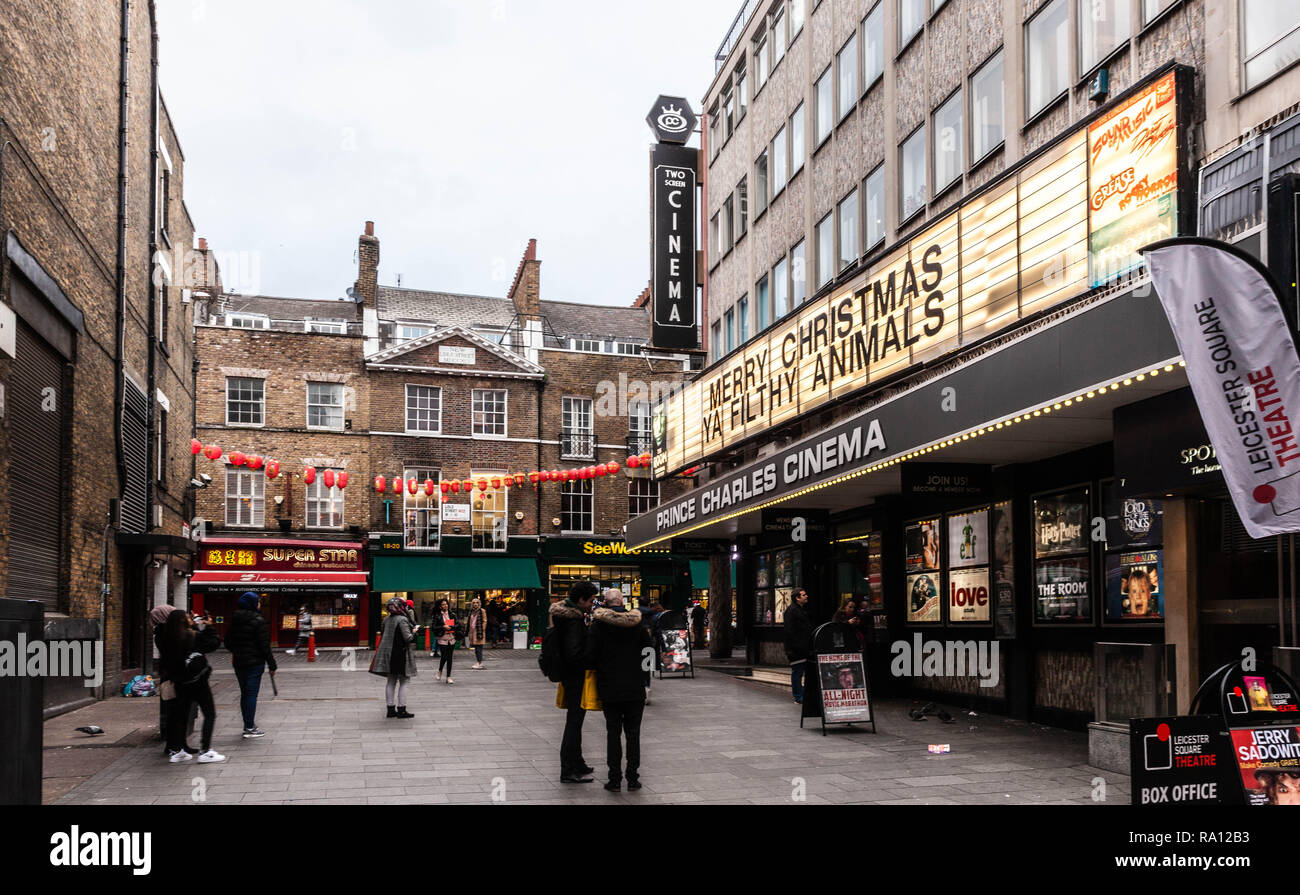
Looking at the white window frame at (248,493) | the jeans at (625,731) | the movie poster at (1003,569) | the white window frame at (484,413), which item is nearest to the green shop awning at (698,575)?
the white window frame at (484,413)

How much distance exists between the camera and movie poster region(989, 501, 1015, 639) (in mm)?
14188

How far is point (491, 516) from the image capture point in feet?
129

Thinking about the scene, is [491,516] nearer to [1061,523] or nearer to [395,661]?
[395,661]

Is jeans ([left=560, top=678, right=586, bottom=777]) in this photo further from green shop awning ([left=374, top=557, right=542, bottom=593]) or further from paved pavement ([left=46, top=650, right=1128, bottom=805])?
green shop awning ([left=374, top=557, right=542, bottom=593])

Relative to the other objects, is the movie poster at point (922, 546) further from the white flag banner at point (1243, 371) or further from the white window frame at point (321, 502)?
the white window frame at point (321, 502)

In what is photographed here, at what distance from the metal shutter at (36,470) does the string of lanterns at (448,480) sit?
18.5 m

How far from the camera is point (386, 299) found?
165 ft

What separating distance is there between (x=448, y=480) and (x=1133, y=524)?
99.6ft

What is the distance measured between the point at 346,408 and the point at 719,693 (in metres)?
23.3

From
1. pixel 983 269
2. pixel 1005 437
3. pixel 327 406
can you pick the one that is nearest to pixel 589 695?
pixel 1005 437

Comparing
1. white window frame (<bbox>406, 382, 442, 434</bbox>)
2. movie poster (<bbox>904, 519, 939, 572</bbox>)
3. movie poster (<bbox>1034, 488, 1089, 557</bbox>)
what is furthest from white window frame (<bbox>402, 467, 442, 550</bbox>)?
movie poster (<bbox>1034, 488, 1089, 557</bbox>)
